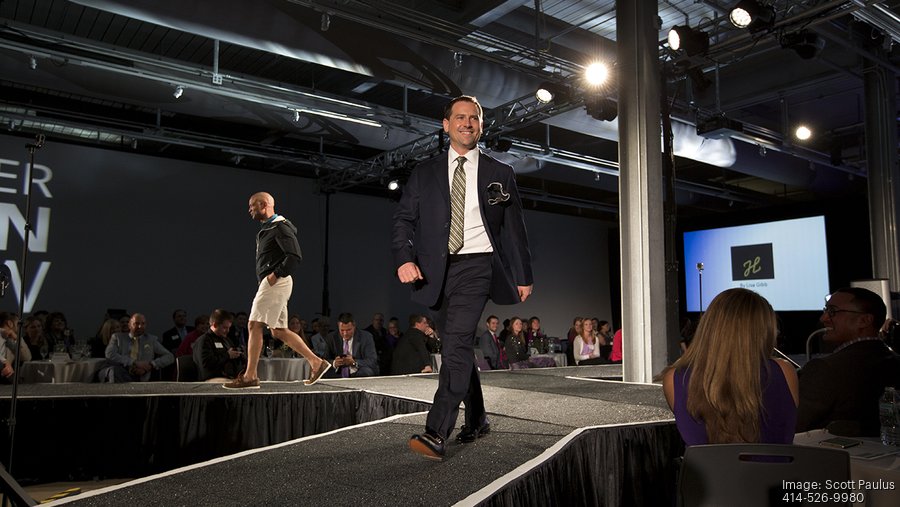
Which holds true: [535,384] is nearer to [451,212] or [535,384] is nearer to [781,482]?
[451,212]

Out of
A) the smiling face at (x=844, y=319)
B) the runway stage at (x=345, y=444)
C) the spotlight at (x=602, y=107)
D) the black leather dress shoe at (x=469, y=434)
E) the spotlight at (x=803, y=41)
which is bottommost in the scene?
the runway stage at (x=345, y=444)

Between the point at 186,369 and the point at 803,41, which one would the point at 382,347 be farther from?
the point at 803,41

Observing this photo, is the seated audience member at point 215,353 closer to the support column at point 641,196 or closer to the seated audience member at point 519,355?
the support column at point 641,196

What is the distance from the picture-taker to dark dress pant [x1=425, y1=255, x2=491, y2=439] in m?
2.45

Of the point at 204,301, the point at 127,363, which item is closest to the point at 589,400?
the point at 127,363

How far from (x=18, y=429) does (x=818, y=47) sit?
287 inches

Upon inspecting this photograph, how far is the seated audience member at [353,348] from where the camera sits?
24.3ft

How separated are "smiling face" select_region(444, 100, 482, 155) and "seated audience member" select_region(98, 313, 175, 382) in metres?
5.18

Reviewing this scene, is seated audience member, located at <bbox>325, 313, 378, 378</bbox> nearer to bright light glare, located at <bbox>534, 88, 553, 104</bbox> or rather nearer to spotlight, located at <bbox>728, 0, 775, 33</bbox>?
bright light glare, located at <bbox>534, 88, 553, 104</bbox>

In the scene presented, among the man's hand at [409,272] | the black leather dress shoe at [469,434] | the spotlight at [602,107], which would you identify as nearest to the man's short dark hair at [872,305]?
the black leather dress shoe at [469,434]

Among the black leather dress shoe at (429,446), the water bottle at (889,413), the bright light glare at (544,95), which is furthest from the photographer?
the bright light glare at (544,95)

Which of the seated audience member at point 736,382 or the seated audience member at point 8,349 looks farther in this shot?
the seated audience member at point 8,349

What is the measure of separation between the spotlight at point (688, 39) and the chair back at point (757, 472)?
18.4ft

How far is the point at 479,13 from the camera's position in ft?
22.3
